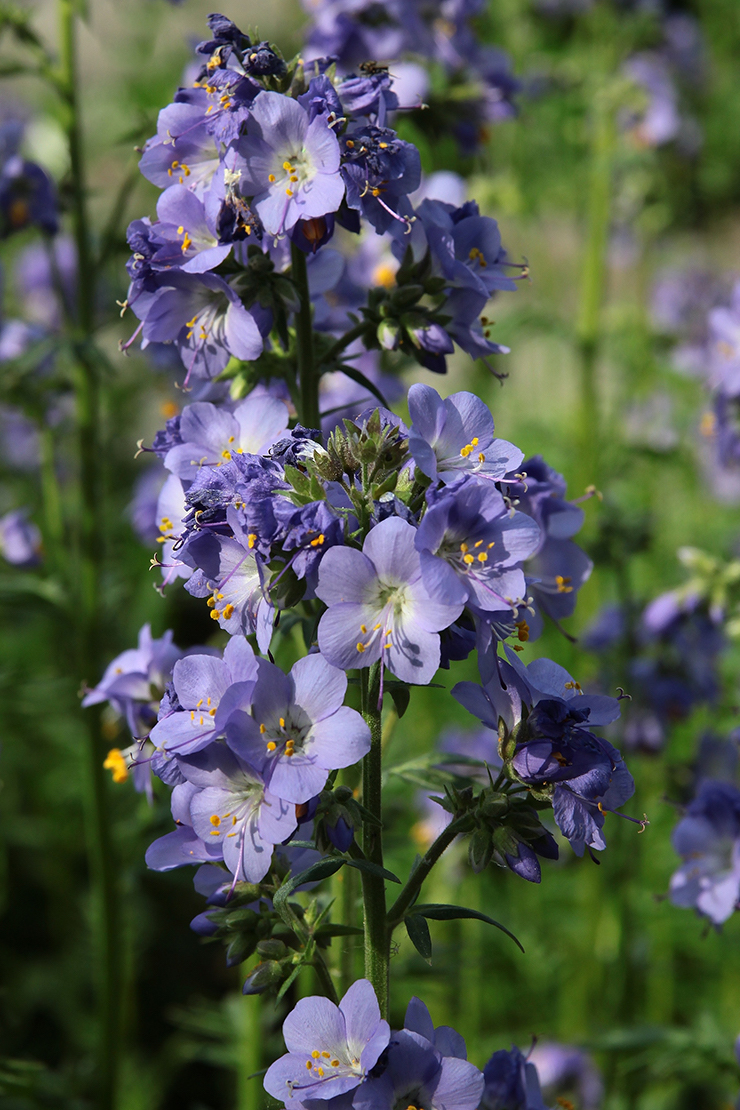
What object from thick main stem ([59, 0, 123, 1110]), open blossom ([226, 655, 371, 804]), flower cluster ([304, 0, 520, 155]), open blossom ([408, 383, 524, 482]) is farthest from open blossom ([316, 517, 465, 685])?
flower cluster ([304, 0, 520, 155])

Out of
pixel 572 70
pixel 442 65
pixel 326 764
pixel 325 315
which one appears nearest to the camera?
pixel 326 764

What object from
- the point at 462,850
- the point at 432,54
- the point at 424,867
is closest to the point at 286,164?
the point at 424,867

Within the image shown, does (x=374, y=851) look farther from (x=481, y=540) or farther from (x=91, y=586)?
(x=91, y=586)

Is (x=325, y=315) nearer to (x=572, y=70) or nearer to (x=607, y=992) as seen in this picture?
(x=607, y=992)

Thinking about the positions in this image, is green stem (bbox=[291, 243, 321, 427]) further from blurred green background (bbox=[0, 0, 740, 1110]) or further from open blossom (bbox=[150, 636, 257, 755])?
blurred green background (bbox=[0, 0, 740, 1110])

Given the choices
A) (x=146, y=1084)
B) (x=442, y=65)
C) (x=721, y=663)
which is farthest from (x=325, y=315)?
(x=146, y=1084)

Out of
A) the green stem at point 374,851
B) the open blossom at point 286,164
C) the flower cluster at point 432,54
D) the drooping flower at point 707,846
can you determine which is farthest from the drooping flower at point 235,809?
the flower cluster at point 432,54

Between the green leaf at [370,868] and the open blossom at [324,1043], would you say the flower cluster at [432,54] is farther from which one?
the open blossom at [324,1043]
